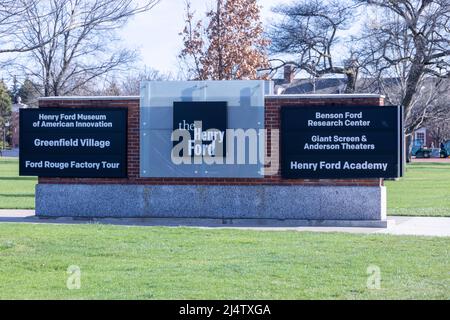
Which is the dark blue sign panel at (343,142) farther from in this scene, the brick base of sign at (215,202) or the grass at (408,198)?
the grass at (408,198)

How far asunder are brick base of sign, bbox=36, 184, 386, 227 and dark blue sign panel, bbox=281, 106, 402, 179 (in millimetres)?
393

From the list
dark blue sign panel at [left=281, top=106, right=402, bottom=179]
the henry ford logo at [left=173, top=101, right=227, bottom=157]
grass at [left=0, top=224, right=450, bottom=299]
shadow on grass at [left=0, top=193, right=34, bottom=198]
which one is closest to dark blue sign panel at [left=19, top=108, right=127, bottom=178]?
the henry ford logo at [left=173, top=101, right=227, bottom=157]

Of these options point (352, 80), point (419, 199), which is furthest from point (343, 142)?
point (352, 80)

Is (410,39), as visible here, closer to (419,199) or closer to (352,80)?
(352,80)

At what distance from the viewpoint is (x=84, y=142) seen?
61.5 feet

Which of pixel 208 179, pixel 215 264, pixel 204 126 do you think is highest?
pixel 204 126

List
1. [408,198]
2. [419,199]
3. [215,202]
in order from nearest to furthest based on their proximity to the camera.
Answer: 1. [215,202]
2. [419,199]
3. [408,198]

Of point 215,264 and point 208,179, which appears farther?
point 208,179

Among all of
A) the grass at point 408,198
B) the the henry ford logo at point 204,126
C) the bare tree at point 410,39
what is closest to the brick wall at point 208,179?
the the henry ford logo at point 204,126

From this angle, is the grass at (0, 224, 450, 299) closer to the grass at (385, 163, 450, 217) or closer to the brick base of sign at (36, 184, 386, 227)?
the brick base of sign at (36, 184, 386, 227)

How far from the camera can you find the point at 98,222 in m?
18.3

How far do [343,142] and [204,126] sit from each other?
3.03 meters

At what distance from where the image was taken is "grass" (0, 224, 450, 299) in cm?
917
